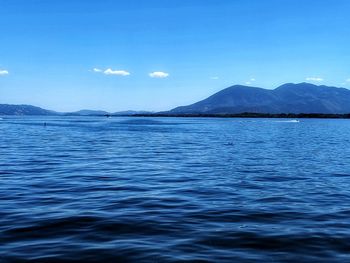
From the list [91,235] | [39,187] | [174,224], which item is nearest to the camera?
[91,235]

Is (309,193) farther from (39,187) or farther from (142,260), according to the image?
(39,187)

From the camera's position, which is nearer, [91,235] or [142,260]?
[142,260]

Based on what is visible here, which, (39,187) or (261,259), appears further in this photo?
(39,187)

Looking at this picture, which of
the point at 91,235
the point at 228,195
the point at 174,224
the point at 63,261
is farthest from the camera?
the point at 228,195

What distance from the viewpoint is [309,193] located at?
68.2 ft

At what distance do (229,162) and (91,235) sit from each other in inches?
933

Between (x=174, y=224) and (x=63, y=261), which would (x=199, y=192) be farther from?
(x=63, y=261)

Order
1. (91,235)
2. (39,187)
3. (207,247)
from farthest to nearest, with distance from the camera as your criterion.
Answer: (39,187) → (91,235) → (207,247)

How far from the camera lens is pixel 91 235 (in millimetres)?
12758

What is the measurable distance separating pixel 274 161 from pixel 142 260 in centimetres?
2848

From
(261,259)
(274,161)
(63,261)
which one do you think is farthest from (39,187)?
(274,161)

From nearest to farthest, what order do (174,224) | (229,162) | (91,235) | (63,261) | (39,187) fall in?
1. (63,261)
2. (91,235)
3. (174,224)
4. (39,187)
5. (229,162)

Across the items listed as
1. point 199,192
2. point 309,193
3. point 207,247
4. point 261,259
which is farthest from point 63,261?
point 309,193

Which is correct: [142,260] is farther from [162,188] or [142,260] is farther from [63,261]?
[162,188]
